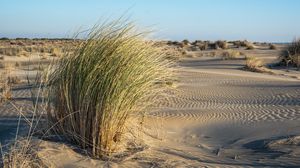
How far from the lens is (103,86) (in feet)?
23.2

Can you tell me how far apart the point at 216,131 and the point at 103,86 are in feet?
11.4

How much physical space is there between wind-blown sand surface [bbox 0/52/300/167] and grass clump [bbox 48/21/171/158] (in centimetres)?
39

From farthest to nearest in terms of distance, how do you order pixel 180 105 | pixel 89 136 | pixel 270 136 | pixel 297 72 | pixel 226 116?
1. pixel 297 72
2. pixel 180 105
3. pixel 226 116
4. pixel 270 136
5. pixel 89 136

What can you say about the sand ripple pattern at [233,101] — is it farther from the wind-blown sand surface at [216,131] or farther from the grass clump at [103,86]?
the grass clump at [103,86]

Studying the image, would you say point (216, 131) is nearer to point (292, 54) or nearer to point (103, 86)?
point (103, 86)

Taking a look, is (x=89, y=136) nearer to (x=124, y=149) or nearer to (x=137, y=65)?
(x=124, y=149)

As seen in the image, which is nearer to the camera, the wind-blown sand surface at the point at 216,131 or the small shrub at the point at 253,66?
the wind-blown sand surface at the point at 216,131

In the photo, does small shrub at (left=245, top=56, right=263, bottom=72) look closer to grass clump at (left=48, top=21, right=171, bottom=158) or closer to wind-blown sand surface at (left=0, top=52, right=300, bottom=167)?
wind-blown sand surface at (left=0, top=52, right=300, bottom=167)

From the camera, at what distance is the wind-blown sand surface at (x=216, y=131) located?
692 centimetres

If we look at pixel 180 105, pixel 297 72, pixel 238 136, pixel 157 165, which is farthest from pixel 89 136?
pixel 297 72

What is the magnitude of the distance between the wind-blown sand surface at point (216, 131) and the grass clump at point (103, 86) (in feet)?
1.26

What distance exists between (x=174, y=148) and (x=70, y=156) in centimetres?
188

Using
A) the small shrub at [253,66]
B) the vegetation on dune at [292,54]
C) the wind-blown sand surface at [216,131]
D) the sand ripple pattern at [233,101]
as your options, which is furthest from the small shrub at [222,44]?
the wind-blown sand surface at [216,131]

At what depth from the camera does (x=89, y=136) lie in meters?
7.08
